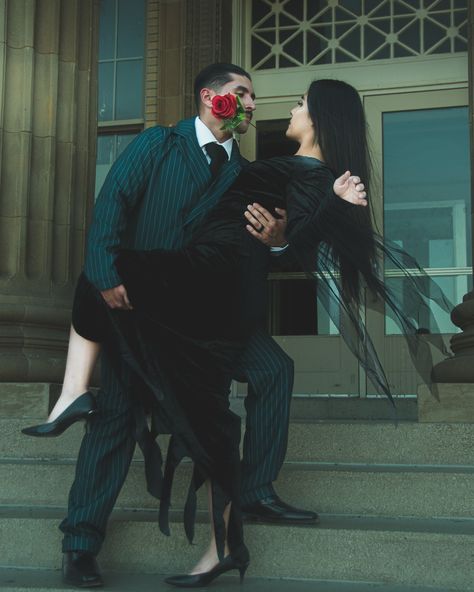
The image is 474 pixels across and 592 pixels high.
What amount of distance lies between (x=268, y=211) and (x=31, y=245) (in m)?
2.87

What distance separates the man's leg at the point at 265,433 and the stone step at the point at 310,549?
0.10 meters

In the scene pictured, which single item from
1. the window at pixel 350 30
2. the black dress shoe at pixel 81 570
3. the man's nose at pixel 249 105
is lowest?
the black dress shoe at pixel 81 570

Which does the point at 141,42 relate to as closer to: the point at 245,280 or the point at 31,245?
the point at 31,245

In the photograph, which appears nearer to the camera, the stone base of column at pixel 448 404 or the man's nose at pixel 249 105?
the man's nose at pixel 249 105

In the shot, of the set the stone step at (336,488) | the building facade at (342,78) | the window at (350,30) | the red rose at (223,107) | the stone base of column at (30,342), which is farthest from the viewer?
the window at (350,30)

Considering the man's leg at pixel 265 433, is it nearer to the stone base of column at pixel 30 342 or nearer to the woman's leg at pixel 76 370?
the woman's leg at pixel 76 370

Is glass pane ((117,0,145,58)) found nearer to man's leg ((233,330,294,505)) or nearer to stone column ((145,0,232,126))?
stone column ((145,0,232,126))

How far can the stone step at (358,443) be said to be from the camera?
187 inches

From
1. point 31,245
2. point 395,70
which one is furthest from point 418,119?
point 31,245

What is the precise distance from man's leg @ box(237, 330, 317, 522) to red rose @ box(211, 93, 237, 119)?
925mm

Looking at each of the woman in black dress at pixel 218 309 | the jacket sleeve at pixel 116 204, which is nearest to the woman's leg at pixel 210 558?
the woman in black dress at pixel 218 309

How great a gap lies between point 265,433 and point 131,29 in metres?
6.17

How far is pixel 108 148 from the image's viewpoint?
30.1 ft

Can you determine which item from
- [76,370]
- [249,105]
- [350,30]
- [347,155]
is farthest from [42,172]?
[350,30]
